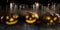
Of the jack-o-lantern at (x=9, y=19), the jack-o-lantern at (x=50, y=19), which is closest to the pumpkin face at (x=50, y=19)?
the jack-o-lantern at (x=50, y=19)

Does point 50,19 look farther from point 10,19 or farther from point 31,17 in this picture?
point 10,19

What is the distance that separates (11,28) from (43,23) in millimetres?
326

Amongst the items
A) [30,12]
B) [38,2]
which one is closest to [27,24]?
Answer: [30,12]

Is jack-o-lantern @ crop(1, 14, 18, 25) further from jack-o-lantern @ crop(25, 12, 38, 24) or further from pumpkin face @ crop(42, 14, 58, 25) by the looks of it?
pumpkin face @ crop(42, 14, 58, 25)

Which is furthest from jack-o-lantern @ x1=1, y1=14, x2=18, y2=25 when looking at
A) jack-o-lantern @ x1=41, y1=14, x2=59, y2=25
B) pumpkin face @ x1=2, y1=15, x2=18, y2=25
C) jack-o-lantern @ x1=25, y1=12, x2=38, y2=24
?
jack-o-lantern @ x1=41, y1=14, x2=59, y2=25

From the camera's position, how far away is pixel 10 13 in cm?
118

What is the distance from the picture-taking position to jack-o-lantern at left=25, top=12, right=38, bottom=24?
3.87 ft

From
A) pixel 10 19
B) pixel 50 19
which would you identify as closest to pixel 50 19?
pixel 50 19

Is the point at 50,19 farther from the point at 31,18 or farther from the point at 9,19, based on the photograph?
the point at 9,19

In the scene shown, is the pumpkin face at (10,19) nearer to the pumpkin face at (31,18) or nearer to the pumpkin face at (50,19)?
the pumpkin face at (31,18)

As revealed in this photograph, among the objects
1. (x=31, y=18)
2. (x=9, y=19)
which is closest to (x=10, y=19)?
(x=9, y=19)

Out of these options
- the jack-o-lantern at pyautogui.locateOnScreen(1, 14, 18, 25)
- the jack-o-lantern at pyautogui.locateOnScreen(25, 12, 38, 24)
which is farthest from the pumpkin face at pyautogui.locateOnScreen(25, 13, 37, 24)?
the jack-o-lantern at pyautogui.locateOnScreen(1, 14, 18, 25)

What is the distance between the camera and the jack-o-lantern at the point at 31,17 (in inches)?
46.4

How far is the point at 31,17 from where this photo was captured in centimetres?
118
